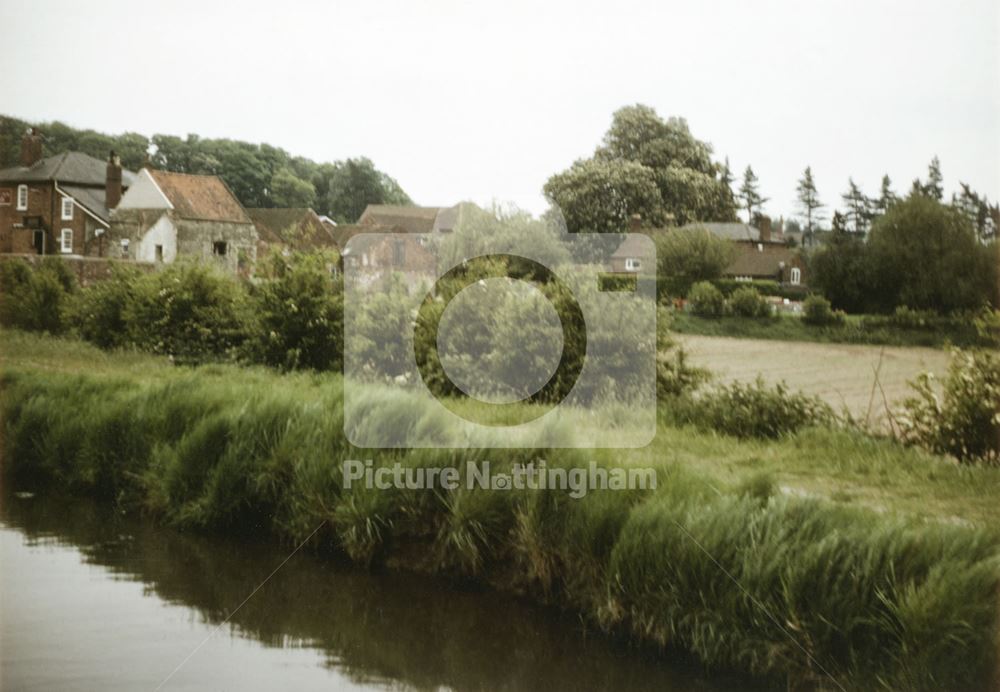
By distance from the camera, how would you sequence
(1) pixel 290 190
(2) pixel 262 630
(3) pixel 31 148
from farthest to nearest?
(1) pixel 290 190 < (3) pixel 31 148 < (2) pixel 262 630

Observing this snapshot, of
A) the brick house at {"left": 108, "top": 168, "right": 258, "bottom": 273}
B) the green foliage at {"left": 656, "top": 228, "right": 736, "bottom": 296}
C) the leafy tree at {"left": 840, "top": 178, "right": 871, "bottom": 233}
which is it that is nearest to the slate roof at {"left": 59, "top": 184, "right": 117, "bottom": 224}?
the brick house at {"left": 108, "top": 168, "right": 258, "bottom": 273}

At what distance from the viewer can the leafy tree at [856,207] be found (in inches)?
313

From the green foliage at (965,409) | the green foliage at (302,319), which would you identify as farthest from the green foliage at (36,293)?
the green foliage at (965,409)

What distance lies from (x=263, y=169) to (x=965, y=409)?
30.0ft

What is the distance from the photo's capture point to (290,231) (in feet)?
33.0

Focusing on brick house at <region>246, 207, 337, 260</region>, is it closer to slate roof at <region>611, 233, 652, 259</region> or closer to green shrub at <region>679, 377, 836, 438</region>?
slate roof at <region>611, 233, 652, 259</region>

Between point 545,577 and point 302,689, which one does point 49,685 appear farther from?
point 545,577

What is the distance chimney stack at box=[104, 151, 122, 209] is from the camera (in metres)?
11.2

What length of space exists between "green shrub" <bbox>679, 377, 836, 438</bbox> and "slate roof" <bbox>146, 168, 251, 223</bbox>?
6892 millimetres

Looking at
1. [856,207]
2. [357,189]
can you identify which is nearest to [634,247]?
[856,207]

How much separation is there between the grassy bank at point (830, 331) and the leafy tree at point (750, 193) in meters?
1.36

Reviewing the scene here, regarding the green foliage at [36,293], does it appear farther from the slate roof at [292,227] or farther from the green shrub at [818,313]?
the green shrub at [818,313]

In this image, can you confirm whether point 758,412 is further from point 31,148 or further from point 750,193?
point 31,148

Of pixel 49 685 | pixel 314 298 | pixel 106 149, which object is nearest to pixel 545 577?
pixel 49 685
